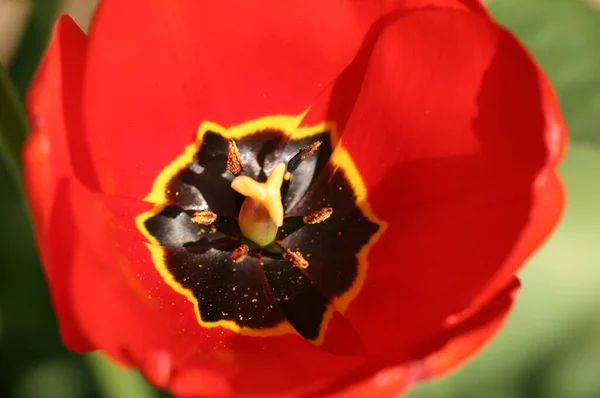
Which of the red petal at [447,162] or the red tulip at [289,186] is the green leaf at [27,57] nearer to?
the red tulip at [289,186]

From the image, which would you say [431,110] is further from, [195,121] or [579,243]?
[579,243]

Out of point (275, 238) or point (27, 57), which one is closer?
point (275, 238)

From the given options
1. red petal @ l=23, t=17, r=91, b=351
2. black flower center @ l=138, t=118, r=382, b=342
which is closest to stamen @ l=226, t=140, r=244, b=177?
black flower center @ l=138, t=118, r=382, b=342

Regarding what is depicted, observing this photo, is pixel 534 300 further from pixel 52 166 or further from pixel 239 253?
pixel 52 166

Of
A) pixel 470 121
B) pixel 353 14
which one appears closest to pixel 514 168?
pixel 470 121

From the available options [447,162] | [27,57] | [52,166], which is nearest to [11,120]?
[52,166]
